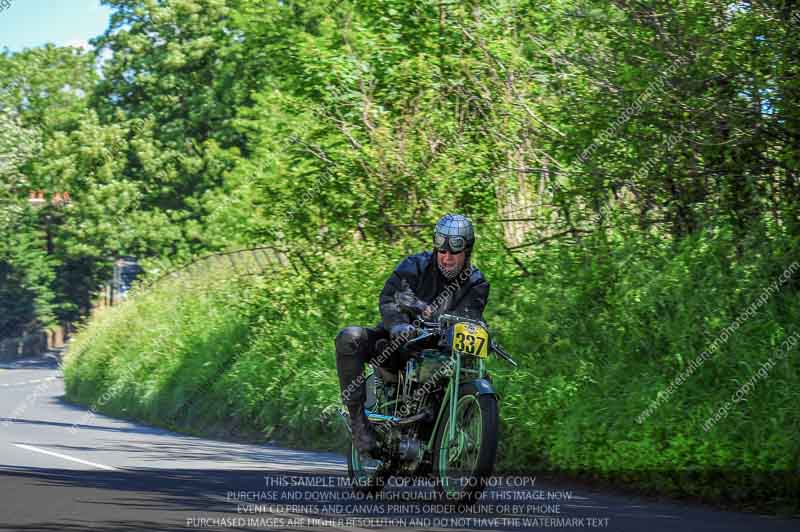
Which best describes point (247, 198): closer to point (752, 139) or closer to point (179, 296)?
point (179, 296)

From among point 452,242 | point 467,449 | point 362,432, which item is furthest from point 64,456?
point 467,449

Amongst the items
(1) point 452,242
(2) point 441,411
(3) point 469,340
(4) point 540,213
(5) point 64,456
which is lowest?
(5) point 64,456

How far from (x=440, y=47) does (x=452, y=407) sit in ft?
39.4

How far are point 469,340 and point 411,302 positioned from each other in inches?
27.3

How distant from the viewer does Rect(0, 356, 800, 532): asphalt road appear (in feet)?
27.7

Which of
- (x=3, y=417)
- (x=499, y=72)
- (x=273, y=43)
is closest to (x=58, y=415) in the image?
(x=3, y=417)

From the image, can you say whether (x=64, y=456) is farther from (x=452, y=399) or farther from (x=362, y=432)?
(x=452, y=399)

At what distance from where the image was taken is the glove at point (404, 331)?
9.22m

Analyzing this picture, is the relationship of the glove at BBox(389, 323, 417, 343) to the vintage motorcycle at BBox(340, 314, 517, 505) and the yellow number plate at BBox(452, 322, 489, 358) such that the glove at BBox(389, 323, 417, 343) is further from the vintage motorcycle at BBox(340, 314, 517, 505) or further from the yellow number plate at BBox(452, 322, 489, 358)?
the yellow number plate at BBox(452, 322, 489, 358)

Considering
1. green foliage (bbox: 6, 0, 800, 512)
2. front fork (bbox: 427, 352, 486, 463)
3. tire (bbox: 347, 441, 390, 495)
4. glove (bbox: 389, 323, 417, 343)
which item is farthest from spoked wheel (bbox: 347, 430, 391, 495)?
green foliage (bbox: 6, 0, 800, 512)

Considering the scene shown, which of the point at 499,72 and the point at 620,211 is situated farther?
the point at 499,72

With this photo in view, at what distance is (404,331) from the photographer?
9234 millimetres

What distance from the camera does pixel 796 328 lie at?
1059cm

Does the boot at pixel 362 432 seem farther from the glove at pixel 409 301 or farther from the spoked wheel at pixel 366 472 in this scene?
the glove at pixel 409 301
